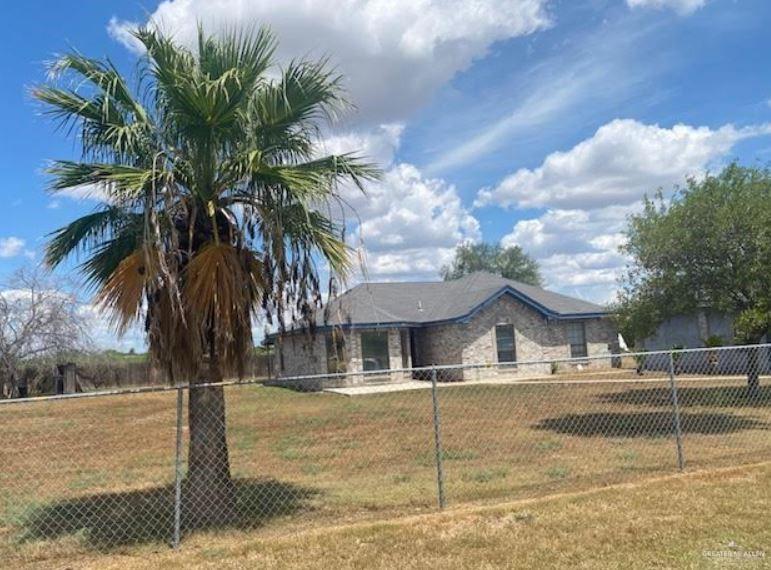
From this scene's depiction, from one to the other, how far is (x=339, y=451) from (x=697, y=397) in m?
10.7

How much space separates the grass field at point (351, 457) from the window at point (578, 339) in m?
9.11

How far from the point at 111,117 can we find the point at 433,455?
23.1ft

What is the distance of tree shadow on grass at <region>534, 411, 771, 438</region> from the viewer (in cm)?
1200

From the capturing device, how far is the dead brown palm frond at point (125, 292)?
6562mm

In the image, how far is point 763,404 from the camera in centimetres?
1529

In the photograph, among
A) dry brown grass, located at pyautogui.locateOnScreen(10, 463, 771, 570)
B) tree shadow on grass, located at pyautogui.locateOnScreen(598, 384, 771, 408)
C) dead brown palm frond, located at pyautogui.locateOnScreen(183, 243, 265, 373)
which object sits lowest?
dry brown grass, located at pyautogui.locateOnScreen(10, 463, 771, 570)

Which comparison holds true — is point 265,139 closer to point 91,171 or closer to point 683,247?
point 91,171

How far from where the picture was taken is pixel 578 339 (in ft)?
96.5

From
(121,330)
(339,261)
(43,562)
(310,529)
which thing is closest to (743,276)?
(339,261)

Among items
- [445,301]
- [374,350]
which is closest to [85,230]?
[374,350]

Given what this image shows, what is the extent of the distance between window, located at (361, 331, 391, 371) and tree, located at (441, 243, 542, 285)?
34919 mm

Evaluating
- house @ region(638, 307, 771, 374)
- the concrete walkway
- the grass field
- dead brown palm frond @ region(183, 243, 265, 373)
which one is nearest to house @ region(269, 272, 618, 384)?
the concrete walkway

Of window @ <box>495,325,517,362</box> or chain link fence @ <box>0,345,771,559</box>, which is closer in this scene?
chain link fence @ <box>0,345,771,559</box>

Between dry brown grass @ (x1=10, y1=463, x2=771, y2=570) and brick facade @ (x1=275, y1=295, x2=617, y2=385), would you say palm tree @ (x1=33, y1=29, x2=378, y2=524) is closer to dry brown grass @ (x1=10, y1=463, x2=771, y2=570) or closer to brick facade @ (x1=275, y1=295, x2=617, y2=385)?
dry brown grass @ (x1=10, y1=463, x2=771, y2=570)
